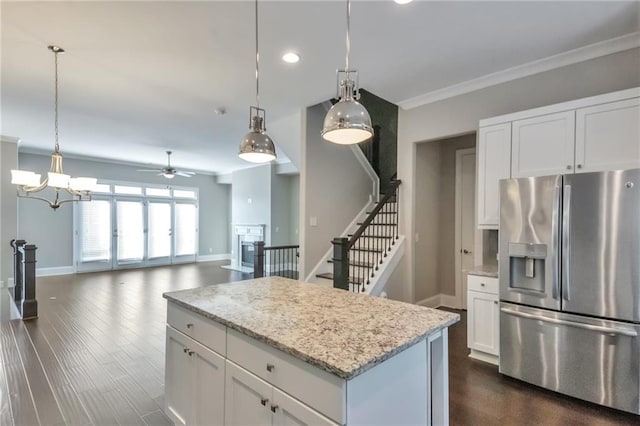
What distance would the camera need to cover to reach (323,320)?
1.62 meters

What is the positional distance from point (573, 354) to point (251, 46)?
3.69 meters

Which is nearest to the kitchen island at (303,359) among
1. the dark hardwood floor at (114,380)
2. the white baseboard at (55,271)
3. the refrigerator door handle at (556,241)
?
the dark hardwood floor at (114,380)

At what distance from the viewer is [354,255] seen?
509 cm

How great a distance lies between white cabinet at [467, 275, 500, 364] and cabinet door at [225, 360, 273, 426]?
2.51m

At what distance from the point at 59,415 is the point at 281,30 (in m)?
3.36

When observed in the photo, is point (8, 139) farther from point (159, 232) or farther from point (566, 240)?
point (566, 240)

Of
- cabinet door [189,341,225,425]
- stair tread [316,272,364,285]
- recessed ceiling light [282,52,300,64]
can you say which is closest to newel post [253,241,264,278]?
stair tread [316,272,364,285]

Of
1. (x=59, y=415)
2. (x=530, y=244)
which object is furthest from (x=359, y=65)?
(x=59, y=415)

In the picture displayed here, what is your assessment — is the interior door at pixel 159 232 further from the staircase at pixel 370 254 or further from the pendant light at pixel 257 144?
the pendant light at pixel 257 144

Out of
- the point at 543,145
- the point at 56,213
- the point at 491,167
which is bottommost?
the point at 56,213

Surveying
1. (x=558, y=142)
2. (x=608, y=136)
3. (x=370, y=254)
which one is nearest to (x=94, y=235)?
(x=370, y=254)

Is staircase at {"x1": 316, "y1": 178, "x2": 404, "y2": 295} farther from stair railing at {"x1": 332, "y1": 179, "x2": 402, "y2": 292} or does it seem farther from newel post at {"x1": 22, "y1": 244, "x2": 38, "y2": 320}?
newel post at {"x1": 22, "y1": 244, "x2": 38, "y2": 320}

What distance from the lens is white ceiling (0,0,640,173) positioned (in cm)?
238

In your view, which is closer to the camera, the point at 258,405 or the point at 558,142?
the point at 258,405
